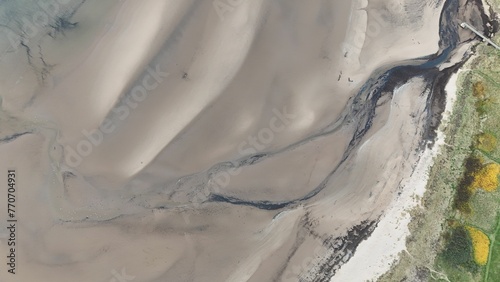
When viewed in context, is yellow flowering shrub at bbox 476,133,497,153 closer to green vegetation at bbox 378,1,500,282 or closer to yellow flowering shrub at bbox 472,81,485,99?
green vegetation at bbox 378,1,500,282

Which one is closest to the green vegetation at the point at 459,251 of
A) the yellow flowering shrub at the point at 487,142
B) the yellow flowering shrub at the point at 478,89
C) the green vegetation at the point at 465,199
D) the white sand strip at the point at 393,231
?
the green vegetation at the point at 465,199

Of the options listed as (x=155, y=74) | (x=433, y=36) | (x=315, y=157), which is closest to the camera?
(x=155, y=74)

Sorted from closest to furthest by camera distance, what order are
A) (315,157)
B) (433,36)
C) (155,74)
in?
1. (155,74)
2. (315,157)
3. (433,36)

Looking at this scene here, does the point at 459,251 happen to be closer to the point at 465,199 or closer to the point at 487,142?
the point at 465,199

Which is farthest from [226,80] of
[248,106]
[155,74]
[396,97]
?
[396,97]

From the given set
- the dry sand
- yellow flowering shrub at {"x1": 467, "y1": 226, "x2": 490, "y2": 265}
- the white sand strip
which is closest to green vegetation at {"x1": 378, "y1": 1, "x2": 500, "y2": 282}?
yellow flowering shrub at {"x1": 467, "y1": 226, "x2": 490, "y2": 265}

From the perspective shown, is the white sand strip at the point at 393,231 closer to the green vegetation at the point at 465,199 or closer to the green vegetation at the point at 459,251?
the green vegetation at the point at 465,199

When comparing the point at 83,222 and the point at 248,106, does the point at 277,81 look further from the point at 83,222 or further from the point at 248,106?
the point at 83,222
